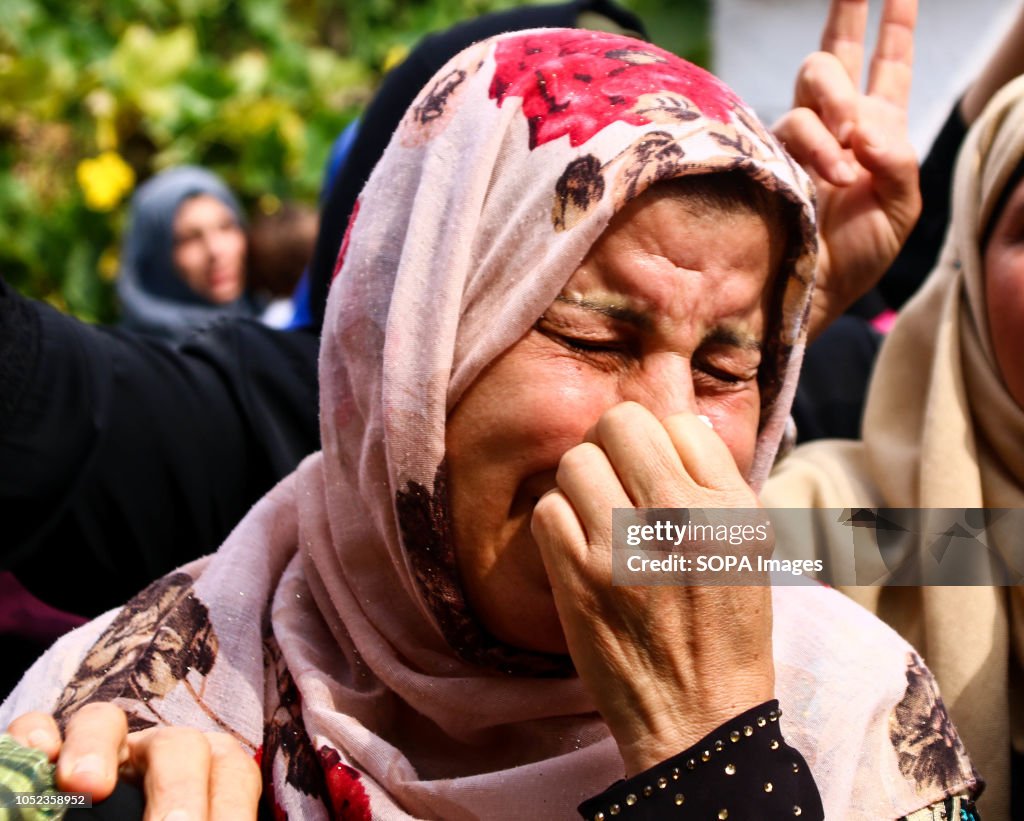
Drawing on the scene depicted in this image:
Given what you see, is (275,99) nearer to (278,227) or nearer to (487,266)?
(278,227)

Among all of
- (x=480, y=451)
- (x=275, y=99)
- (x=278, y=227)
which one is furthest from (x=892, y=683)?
(x=275, y=99)

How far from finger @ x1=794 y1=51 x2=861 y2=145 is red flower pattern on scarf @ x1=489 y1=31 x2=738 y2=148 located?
0.56 m

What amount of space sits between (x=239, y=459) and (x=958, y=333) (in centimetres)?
153

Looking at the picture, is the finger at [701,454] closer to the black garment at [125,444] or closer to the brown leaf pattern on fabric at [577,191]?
the brown leaf pattern on fabric at [577,191]

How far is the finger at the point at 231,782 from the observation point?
1220 mm

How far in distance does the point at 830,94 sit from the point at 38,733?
173cm

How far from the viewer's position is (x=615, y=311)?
4.86 ft

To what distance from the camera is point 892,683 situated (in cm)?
161

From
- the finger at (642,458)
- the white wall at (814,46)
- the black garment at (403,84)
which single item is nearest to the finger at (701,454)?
the finger at (642,458)

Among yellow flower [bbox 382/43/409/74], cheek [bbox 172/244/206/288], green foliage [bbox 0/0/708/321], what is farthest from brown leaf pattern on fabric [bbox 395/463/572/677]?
yellow flower [bbox 382/43/409/74]

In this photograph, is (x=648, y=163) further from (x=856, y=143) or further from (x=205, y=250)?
(x=205, y=250)

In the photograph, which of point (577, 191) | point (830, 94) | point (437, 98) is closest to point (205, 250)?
point (830, 94)

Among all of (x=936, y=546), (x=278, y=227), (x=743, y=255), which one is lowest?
(x=278, y=227)

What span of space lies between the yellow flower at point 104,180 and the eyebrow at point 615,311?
689 cm
